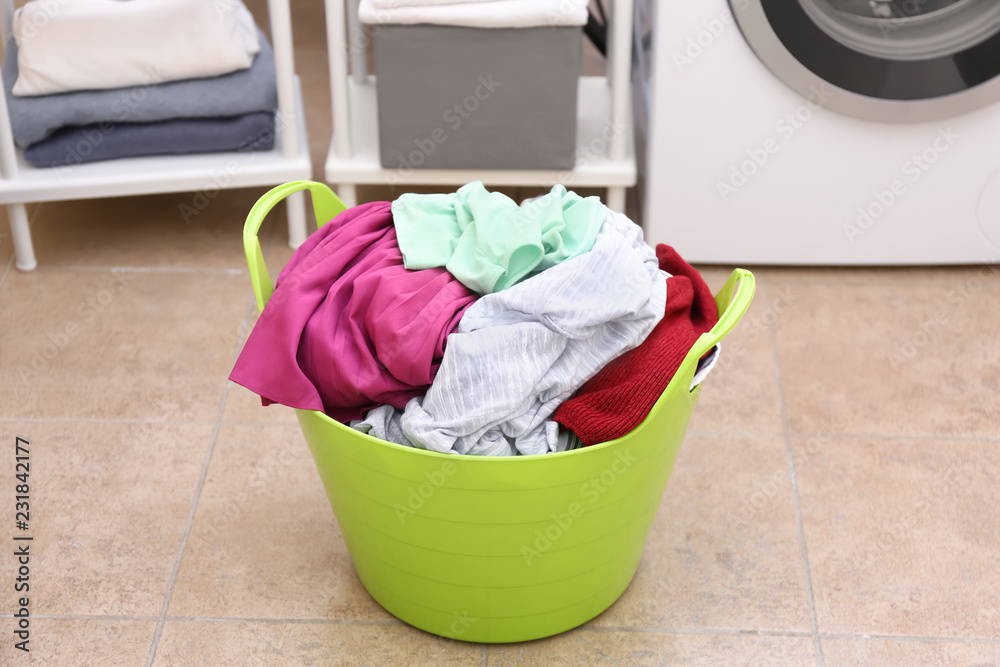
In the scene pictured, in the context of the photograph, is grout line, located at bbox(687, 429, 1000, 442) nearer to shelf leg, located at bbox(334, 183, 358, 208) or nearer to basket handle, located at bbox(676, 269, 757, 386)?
basket handle, located at bbox(676, 269, 757, 386)

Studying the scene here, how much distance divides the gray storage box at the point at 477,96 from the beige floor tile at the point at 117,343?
38 cm

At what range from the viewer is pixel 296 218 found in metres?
1.76

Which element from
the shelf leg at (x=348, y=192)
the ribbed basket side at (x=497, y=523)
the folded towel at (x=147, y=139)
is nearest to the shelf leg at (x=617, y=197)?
the shelf leg at (x=348, y=192)

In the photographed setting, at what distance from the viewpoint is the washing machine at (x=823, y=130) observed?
1.52 m

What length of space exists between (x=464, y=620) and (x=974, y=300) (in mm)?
1063

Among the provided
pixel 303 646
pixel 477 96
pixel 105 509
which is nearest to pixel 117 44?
pixel 477 96

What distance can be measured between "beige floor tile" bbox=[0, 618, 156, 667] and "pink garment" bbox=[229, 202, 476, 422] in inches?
13.1

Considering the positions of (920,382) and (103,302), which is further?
(103,302)

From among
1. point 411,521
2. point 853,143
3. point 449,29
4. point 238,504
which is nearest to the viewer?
point 411,521

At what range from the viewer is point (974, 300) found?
1.69 metres

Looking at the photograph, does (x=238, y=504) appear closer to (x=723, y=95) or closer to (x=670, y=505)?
(x=670, y=505)

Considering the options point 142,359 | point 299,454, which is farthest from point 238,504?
point 142,359

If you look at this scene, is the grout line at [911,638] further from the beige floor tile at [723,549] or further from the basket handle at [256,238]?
the basket handle at [256,238]

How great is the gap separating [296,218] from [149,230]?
0.29 metres
